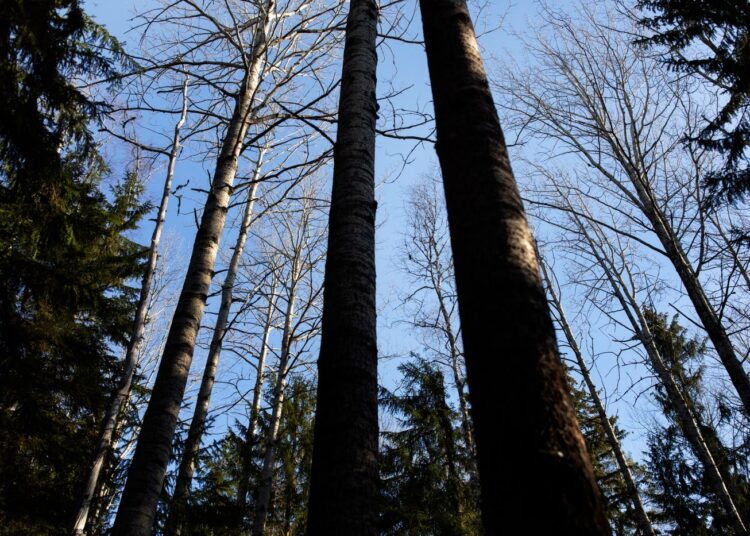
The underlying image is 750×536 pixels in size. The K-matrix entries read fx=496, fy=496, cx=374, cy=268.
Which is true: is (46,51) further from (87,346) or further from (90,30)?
(87,346)

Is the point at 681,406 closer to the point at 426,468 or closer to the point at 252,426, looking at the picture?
the point at 426,468

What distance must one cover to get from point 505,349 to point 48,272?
6.40 metres

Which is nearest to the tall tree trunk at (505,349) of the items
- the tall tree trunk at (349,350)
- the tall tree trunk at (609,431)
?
the tall tree trunk at (349,350)

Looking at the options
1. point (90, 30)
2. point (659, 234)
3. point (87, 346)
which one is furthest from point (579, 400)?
point (90, 30)

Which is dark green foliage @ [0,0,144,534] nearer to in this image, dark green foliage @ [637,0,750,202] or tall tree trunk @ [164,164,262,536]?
tall tree trunk @ [164,164,262,536]

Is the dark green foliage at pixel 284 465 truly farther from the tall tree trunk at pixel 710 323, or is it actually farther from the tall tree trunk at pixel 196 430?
the tall tree trunk at pixel 710 323

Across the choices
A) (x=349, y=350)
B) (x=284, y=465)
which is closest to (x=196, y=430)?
(x=284, y=465)

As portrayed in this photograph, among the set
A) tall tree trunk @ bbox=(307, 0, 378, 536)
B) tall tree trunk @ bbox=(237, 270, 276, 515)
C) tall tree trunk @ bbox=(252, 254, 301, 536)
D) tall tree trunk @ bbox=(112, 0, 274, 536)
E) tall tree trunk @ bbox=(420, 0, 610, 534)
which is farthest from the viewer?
tall tree trunk @ bbox=(237, 270, 276, 515)

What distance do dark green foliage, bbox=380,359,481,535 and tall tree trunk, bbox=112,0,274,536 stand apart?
4.92 m

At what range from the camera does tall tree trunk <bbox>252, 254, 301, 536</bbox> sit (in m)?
6.95

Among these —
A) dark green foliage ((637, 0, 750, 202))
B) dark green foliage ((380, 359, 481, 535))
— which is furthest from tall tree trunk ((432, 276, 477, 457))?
dark green foliage ((637, 0, 750, 202))

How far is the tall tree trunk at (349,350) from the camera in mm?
1606

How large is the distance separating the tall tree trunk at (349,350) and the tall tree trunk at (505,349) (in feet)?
2.49

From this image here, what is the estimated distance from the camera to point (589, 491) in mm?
881
